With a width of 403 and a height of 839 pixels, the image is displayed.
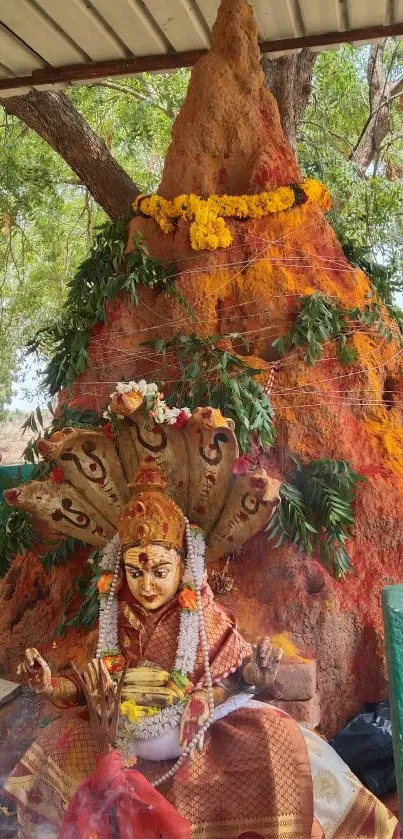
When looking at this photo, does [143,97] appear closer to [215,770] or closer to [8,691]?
[8,691]

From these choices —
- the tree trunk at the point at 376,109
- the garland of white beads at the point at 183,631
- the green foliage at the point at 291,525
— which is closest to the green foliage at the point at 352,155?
the tree trunk at the point at 376,109

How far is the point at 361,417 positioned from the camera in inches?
129

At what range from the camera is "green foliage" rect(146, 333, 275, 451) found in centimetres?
300

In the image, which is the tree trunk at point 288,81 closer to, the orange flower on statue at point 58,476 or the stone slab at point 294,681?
the orange flower on statue at point 58,476

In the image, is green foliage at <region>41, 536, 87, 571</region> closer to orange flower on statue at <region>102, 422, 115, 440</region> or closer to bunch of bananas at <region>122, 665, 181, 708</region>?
orange flower on statue at <region>102, 422, 115, 440</region>

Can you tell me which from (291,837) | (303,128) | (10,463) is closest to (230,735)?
(291,837)

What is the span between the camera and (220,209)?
3459mm

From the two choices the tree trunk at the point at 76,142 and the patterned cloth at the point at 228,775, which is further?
the tree trunk at the point at 76,142

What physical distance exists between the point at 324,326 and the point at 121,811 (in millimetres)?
1943

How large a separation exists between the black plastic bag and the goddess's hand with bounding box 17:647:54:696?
1030 mm

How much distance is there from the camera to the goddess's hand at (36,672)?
2.32 metres

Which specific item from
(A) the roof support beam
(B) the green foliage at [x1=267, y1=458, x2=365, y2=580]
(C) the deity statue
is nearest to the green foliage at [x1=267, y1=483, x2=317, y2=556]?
(B) the green foliage at [x1=267, y1=458, x2=365, y2=580]

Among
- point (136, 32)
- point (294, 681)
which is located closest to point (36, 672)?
point (294, 681)

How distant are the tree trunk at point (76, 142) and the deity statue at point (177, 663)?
277cm
